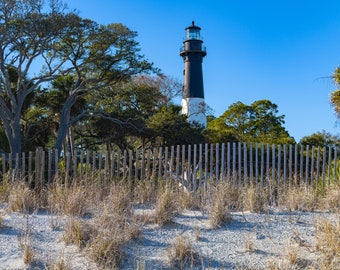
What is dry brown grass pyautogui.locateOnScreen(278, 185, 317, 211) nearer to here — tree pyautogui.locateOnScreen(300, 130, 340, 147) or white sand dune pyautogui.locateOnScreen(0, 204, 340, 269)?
white sand dune pyautogui.locateOnScreen(0, 204, 340, 269)

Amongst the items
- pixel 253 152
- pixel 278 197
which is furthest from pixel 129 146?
pixel 278 197

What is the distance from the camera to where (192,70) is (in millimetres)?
34531

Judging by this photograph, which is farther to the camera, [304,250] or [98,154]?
[98,154]

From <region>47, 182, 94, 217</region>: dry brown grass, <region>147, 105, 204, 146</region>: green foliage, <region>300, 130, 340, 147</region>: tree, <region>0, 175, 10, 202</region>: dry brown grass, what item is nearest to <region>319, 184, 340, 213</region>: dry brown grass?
<region>47, 182, 94, 217</region>: dry brown grass

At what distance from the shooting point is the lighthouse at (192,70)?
32500 mm

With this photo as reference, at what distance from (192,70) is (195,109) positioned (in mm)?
4317

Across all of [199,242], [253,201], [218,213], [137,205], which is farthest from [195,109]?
[199,242]

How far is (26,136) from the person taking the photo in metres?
23.1

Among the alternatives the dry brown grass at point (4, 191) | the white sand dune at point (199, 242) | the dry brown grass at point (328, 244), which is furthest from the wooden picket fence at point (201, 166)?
the dry brown grass at point (328, 244)

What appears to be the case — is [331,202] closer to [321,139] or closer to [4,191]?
[4,191]

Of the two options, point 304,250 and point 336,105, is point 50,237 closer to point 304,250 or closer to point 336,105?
point 304,250

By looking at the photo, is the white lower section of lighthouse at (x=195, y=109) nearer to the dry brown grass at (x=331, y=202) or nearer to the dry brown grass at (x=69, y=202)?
the dry brown grass at (x=331, y=202)

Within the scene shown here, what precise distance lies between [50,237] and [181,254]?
172 centimetres

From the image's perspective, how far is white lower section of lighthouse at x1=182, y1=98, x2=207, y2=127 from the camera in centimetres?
2996
